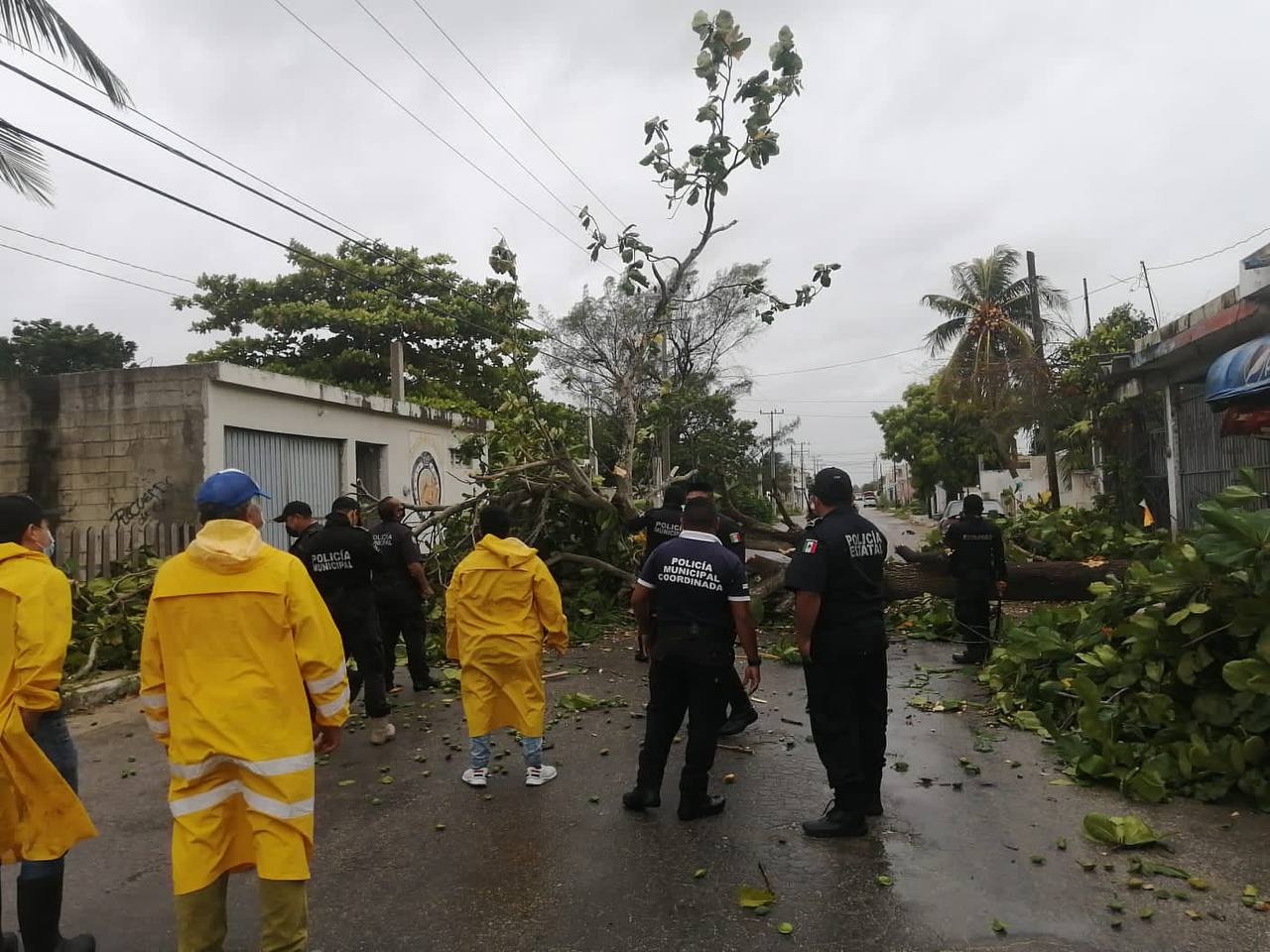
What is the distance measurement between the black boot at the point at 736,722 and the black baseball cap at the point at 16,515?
424cm

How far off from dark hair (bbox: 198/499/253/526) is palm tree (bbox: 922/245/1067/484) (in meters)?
20.4

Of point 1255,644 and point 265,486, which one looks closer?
point 1255,644

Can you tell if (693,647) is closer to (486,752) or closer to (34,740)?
(486,752)

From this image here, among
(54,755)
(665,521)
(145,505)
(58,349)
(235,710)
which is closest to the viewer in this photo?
(235,710)

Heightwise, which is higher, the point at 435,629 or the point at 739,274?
the point at 739,274

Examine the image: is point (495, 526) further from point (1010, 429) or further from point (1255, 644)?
point (1010, 429)

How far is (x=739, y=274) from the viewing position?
30984 mm

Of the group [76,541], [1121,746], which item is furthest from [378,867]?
[76,541]

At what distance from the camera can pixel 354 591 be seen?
244 inches

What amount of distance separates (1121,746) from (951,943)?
89.4 inches

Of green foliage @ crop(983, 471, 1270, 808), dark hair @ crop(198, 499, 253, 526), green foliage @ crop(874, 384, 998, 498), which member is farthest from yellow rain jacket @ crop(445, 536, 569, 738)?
green foliage @ crop(874, 384, 998, 498)

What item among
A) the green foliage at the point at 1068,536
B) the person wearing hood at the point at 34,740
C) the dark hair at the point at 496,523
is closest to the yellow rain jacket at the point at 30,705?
the person wearing hood at the point at 34,740

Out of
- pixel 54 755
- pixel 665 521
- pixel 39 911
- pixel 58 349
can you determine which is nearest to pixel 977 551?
pixel 665 521

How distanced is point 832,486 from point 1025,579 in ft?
19.8
